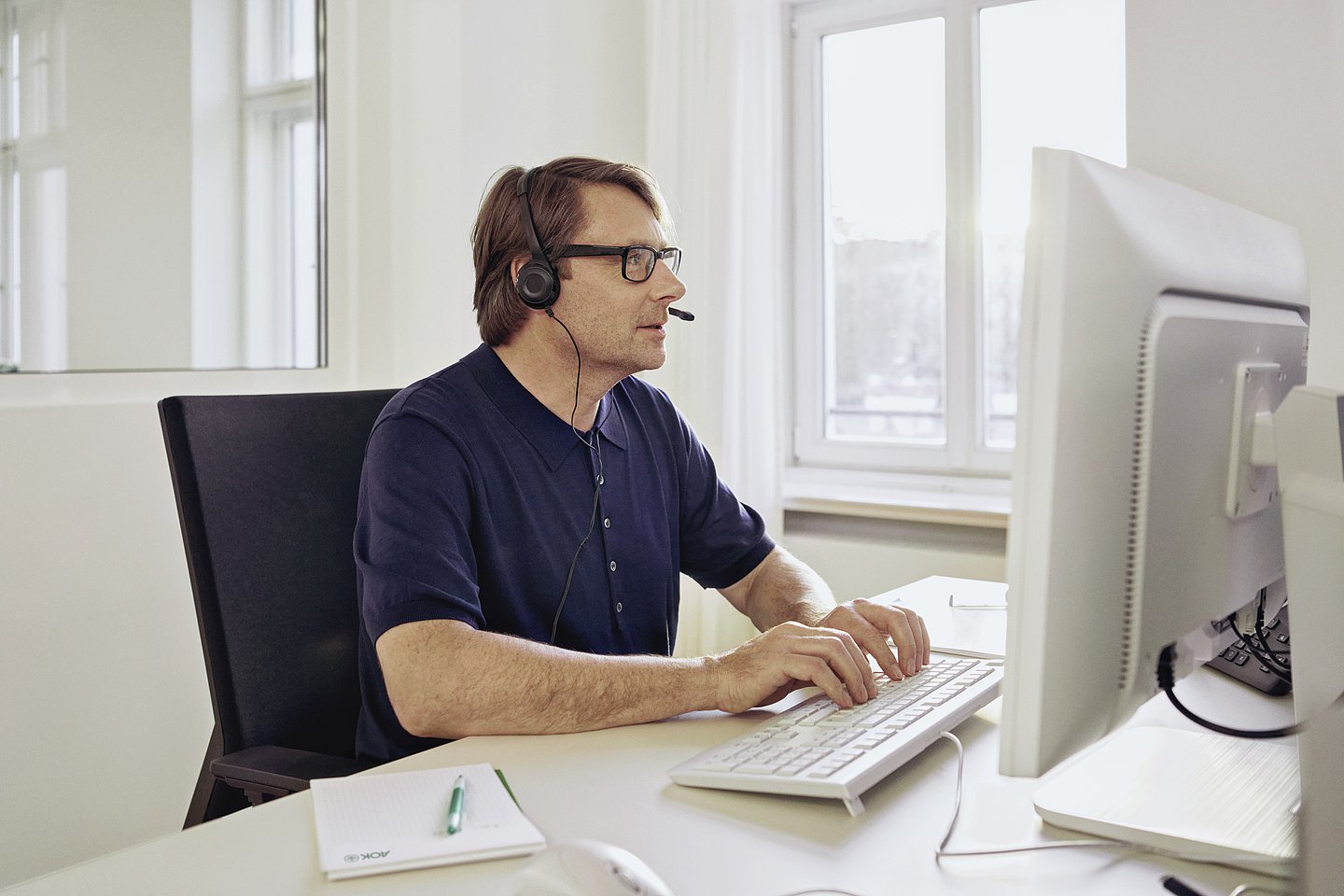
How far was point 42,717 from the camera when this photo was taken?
6.54 feet

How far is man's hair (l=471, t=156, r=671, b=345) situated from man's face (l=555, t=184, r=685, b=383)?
0.06 feet

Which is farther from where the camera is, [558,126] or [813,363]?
[813,363]

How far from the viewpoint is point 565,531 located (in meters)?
1.39

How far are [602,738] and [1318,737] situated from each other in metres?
0.61

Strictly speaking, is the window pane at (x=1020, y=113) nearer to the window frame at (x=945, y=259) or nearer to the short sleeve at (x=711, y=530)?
the window frame at (x=945, y=259)

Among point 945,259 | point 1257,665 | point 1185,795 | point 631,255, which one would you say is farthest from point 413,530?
point 945,259

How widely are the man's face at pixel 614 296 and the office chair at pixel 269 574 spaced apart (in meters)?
0.33

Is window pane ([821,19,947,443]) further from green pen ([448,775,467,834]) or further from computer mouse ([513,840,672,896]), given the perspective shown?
computer mouse ([513,840,672,896])

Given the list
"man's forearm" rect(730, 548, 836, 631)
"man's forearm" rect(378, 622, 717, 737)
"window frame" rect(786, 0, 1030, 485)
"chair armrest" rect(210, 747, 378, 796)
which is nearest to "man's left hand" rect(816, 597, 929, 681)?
"man's forearm" rect(378, 622, 717, 737)

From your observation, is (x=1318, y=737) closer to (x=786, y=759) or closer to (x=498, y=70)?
(x=786, y=759)

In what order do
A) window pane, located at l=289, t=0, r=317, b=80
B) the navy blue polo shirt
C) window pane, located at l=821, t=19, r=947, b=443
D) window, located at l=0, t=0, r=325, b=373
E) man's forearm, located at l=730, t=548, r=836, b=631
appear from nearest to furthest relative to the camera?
1. the navy blue polo shirt
2. man's forearm, located at l=730, t=548, r=836, b=631
3. window, located at l=0, t=0, r=325, b=373
4. window pane, located at l=289, t=0, r=317, b=80
5. window pane, located at l=821, t=19, r=947, b=443

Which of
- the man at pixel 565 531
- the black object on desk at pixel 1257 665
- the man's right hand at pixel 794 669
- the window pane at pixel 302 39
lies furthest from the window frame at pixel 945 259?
the man's right hand at pixel 794 669

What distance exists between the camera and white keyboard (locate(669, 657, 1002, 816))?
85 cm

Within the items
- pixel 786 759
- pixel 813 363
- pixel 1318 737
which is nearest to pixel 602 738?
pixel 786 759
